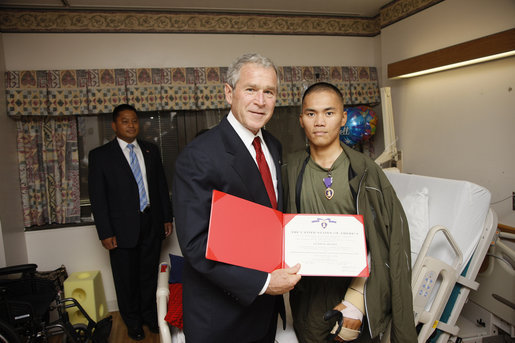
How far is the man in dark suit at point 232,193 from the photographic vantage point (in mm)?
1189

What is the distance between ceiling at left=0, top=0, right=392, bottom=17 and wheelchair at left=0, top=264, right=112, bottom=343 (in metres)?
2.45

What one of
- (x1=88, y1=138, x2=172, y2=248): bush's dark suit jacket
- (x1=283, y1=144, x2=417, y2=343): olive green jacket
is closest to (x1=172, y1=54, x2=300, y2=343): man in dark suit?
(x1=283, y1=144, x2=417, y2=343): olive green jacket

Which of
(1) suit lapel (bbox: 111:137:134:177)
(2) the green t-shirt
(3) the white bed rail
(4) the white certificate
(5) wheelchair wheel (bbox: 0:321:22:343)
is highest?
(1) suit lapel (bbox: 111:137:134:177)

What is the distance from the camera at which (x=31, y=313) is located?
7.59ft

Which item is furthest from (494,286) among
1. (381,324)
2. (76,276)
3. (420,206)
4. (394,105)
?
(76,276)

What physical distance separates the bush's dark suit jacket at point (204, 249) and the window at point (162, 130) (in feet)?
8.17

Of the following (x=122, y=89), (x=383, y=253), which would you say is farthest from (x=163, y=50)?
(x=383, y=253)

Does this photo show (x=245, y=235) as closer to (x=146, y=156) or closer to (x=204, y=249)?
(x=204, y=249)

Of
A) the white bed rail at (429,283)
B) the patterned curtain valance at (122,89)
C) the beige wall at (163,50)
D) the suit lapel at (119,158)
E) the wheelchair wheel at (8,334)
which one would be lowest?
the wheelchair wheel at (8,334)

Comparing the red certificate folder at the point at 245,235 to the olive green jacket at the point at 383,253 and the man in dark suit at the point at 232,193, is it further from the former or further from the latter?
the olive green jacket at the point at 383,253

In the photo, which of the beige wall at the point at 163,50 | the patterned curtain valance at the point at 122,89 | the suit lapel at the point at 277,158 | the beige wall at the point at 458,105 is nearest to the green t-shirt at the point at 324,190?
the suit lapel at the point at 277,158

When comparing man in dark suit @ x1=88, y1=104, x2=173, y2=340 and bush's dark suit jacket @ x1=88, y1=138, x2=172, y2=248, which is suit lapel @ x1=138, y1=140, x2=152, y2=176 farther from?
bush's dark suit jacket @ x1=88, y1=138, x2=172, y2=248

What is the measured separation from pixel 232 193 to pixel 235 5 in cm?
291

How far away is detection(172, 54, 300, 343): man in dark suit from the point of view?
1.19 meters
